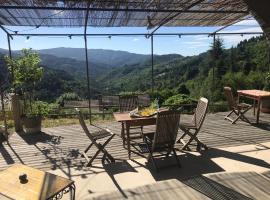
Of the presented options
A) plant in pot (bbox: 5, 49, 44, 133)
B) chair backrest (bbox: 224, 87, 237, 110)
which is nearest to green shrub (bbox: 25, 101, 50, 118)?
plant in pot (bbox: 5, 49, 44, 133)

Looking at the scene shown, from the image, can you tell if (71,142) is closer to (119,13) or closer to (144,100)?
(144,100)

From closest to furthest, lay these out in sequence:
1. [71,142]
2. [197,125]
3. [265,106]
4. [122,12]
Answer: [197,125] < [71,142] < [122,12] < [265,106]

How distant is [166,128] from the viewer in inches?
180

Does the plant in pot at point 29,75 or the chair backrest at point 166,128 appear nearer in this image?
the chair backrest at point 166,128

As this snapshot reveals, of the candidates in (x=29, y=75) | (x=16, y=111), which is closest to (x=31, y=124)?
(x=16, y=111)

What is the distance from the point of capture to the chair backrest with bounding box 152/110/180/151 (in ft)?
14.6

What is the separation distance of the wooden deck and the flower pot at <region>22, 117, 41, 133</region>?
170 mm

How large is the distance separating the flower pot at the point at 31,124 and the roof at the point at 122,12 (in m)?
2.20

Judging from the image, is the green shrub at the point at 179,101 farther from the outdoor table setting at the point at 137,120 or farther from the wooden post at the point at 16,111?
the outdoor table setting at the point at 137,120

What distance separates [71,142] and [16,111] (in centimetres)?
171

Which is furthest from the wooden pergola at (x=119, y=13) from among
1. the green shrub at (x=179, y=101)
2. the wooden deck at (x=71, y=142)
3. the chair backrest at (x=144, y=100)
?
the green shrub at (x=179, y=101)

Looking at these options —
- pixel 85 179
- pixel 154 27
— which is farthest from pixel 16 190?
pixel 154 27

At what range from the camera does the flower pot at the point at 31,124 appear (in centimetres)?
680

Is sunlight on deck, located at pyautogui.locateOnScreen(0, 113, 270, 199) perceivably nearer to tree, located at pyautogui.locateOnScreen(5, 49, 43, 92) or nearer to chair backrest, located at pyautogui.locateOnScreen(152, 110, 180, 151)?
chair backrest, located at pyautogui.locateOnScreen(152, 110, 180, 151)
